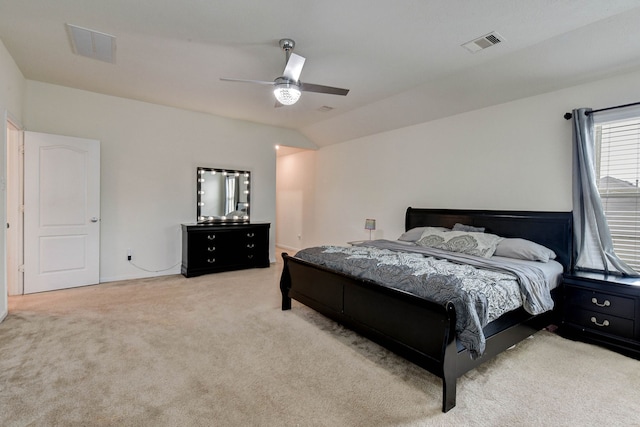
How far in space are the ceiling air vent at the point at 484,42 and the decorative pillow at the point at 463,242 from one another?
2.01 metres

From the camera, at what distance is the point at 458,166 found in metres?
4.48

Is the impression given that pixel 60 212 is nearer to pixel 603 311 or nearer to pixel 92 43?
pixel 92 43

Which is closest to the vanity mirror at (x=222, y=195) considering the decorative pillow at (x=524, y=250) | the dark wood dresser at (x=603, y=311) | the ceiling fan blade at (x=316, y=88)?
the ceiling fan blade at (x=316, y=88)

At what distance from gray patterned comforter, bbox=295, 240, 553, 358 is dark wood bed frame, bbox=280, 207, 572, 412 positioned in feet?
0.29

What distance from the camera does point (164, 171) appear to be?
5.14 meters

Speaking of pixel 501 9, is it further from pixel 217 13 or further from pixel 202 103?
pixel 202 103

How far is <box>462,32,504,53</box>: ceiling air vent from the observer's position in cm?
280

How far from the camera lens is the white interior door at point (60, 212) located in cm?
403

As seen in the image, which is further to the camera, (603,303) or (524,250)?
(524,250)

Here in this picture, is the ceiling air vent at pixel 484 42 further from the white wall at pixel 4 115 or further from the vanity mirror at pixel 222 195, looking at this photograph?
the white wall at pixel 4 115

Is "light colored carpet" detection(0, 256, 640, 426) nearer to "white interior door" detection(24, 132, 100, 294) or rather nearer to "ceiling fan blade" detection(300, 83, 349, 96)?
"white interior door" detection(24, 132, 100, 294)

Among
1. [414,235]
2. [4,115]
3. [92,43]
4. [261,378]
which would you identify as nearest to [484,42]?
[414,235]

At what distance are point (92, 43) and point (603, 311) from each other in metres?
5.47

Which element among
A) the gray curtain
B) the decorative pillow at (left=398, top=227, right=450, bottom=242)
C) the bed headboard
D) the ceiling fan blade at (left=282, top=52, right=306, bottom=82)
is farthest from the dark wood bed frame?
the ceiling fan blade at (left=282, top=52, right=306, bottom=82)
